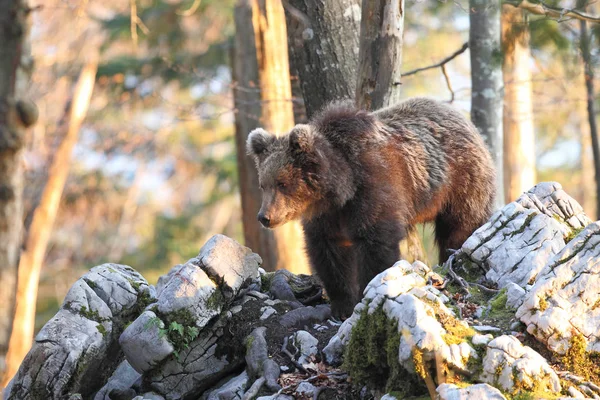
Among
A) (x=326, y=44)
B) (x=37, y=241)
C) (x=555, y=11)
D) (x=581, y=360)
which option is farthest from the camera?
(x=37, y=241)

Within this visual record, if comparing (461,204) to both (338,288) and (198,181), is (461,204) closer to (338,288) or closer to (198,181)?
(338,288)

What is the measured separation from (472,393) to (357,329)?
1.14 m

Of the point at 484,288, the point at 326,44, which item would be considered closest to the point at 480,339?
the point at 484,288

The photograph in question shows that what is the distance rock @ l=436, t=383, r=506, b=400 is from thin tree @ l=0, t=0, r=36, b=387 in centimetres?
242

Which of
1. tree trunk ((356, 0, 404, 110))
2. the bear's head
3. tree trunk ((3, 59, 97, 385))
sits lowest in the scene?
tree trunk ((3, 59, 97, 385))

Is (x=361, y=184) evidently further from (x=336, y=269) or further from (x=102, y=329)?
(x=102, y=329)

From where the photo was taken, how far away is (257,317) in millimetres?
6477

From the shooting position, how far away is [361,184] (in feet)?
21.6

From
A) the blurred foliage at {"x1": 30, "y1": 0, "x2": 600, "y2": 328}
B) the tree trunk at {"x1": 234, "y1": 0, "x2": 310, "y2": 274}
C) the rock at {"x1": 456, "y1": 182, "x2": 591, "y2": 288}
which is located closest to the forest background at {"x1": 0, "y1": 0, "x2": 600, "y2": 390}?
the blurred foliage at {"x1": 30, "y1": 0, "x2": 600, "y2": 328}

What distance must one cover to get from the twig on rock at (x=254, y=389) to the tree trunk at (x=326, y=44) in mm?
4172

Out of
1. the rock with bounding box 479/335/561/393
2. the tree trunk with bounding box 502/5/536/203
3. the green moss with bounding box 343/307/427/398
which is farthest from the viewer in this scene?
the tree trunk with bounding box 502/5/536/203

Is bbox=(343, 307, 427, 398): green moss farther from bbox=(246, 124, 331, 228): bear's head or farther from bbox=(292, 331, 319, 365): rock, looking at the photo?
bbox=(246, 124, 331, 228): bear's head

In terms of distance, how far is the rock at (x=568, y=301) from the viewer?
4.65 meters

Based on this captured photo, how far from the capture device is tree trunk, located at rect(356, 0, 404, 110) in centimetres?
759
